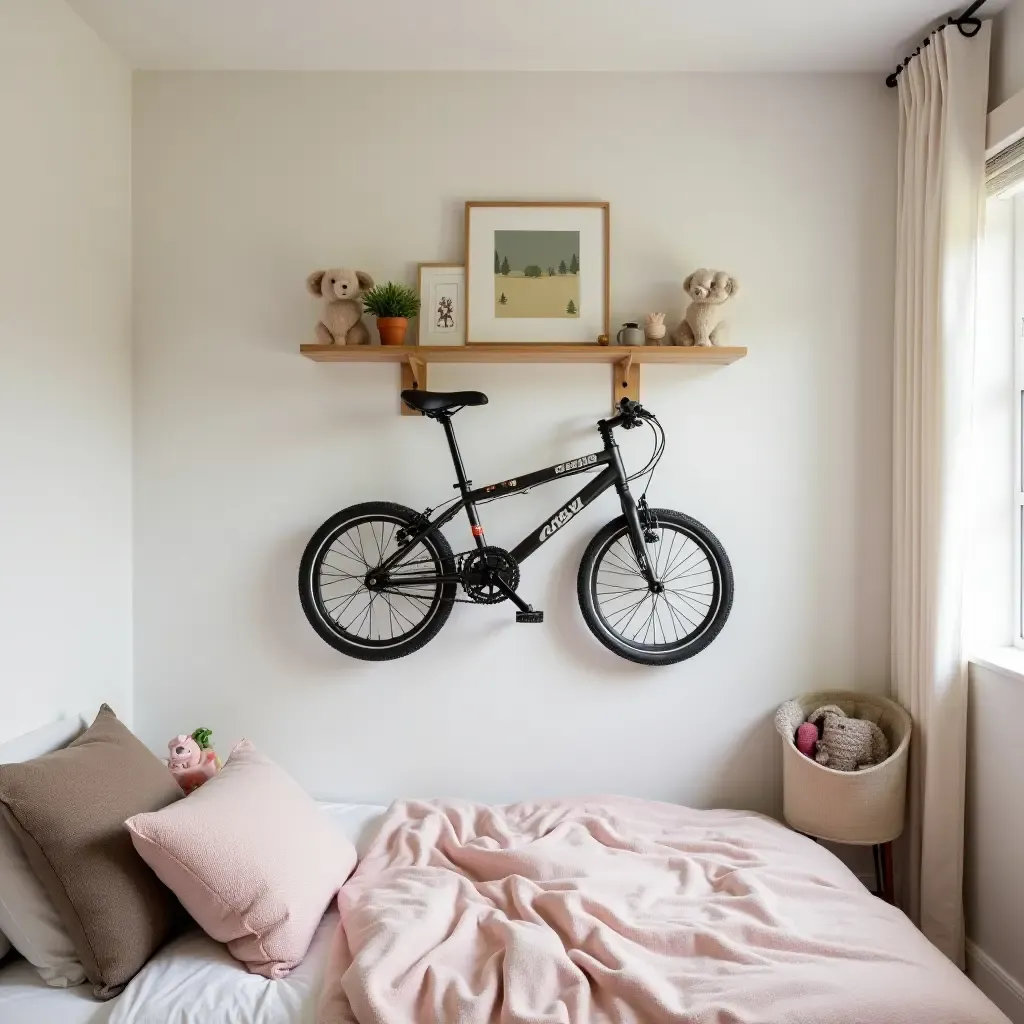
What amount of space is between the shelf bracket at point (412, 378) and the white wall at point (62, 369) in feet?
2.84

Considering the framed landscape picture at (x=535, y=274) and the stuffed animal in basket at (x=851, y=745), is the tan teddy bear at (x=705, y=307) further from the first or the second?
the stuffed animal in basket at (x=851, y=745)

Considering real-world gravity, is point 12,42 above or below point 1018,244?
above

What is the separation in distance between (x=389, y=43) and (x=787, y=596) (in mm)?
2070

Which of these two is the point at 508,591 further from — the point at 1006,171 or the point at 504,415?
the point at 1006,171

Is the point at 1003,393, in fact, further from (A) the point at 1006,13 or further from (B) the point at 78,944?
(B) the point at 78,944

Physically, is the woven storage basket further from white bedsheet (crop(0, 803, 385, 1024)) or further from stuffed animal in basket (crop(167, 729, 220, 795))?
stuffed animal in basket (crop(167, 729, 220, 795))


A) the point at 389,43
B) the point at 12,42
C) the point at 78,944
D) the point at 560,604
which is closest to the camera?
the point at 78,944

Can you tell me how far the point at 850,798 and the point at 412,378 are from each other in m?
1.77

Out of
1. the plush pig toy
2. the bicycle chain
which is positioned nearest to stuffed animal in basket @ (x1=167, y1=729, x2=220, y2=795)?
the plush pig toy

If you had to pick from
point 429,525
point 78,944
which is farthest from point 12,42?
point 78,944

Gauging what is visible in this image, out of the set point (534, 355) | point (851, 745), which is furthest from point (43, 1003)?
point (851, 745)

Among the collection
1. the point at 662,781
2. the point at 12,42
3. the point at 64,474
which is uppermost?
the point at 12,42

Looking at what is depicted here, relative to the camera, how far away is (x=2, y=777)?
1.65 meters

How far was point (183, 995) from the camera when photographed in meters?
1.58
